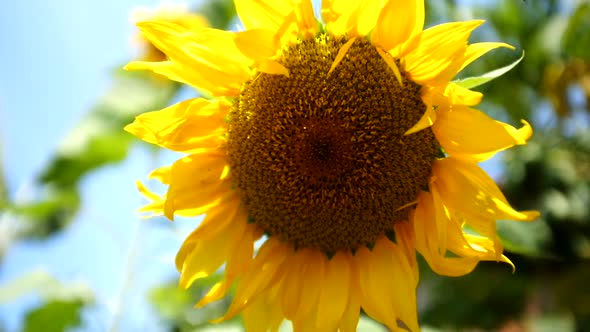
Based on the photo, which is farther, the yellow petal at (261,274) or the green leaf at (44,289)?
the green leaf at (44,289)

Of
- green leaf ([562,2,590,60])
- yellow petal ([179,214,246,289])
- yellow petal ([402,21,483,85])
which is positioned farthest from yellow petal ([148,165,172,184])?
green leaf ([562,2,590,60])

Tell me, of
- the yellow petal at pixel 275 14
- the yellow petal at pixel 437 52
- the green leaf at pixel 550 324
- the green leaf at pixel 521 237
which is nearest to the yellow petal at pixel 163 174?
the yellow petal at pixel 275 14

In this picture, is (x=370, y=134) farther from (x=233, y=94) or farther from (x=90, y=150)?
(x=90, y=150)

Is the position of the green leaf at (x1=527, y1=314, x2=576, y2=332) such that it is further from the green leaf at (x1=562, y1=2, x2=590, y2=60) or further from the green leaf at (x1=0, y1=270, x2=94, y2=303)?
the green leaf at (x1=0, y1=270, x2=94, y2=303)

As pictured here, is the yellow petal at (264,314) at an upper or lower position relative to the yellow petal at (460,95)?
lower

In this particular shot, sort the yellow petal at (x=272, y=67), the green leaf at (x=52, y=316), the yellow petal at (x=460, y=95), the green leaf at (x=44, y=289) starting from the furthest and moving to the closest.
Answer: the green leaf at (x=44, y=289)
the green leaf at (x=52, y=316)
the yellow petal at (x=272, y=67)
the yellow petal at (x=460, y=95)

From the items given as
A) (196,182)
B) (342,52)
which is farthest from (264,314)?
(342,52)

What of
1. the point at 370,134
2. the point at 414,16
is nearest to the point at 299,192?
the point at 370,134

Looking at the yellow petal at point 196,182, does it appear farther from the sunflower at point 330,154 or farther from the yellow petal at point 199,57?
the yellow petal at point 199,57
